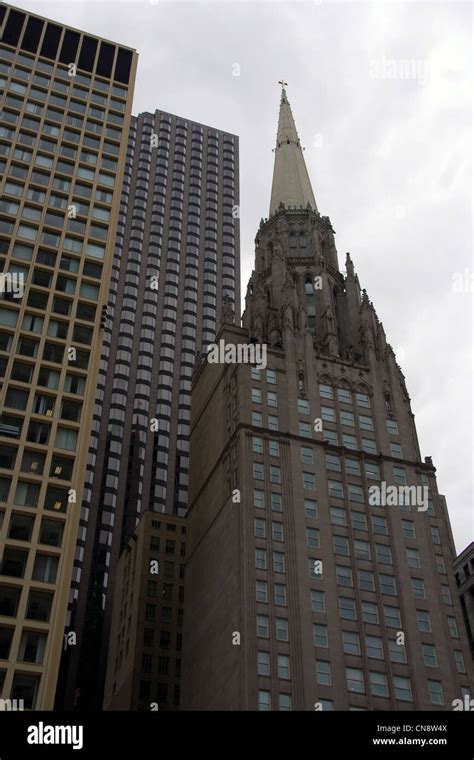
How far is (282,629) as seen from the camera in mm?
75375

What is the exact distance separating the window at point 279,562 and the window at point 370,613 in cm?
821

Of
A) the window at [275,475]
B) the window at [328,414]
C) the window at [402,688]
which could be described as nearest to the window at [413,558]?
the window at [402,688]

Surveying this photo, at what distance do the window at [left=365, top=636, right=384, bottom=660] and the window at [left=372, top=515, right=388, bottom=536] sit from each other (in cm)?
1182

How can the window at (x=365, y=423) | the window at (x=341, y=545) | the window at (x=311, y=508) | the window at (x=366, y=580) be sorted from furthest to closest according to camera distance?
the window at (x=365, y=423) → the window at (x=311, y=508) → the window at (x=341, y=545) → the window at (x=366, y=580)

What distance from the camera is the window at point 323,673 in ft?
241

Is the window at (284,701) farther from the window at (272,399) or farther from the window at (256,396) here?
the window at (272,399)

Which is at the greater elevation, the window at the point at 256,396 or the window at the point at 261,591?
the window at the point at 256,396

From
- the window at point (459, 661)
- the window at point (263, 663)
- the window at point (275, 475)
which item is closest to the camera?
the window at point (263, 663)

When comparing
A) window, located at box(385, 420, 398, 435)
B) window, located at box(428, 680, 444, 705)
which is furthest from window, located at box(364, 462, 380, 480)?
window, located at box(428, 680, 444, 705)

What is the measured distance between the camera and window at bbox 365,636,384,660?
253 ft

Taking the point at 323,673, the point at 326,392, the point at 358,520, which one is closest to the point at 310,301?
the point at 326,392

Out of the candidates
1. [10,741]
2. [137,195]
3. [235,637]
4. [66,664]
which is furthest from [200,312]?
[10,741]

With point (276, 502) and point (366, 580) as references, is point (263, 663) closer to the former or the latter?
point (366, 580)

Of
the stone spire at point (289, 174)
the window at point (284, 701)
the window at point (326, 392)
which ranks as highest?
the stone spire at point (289, 174)
